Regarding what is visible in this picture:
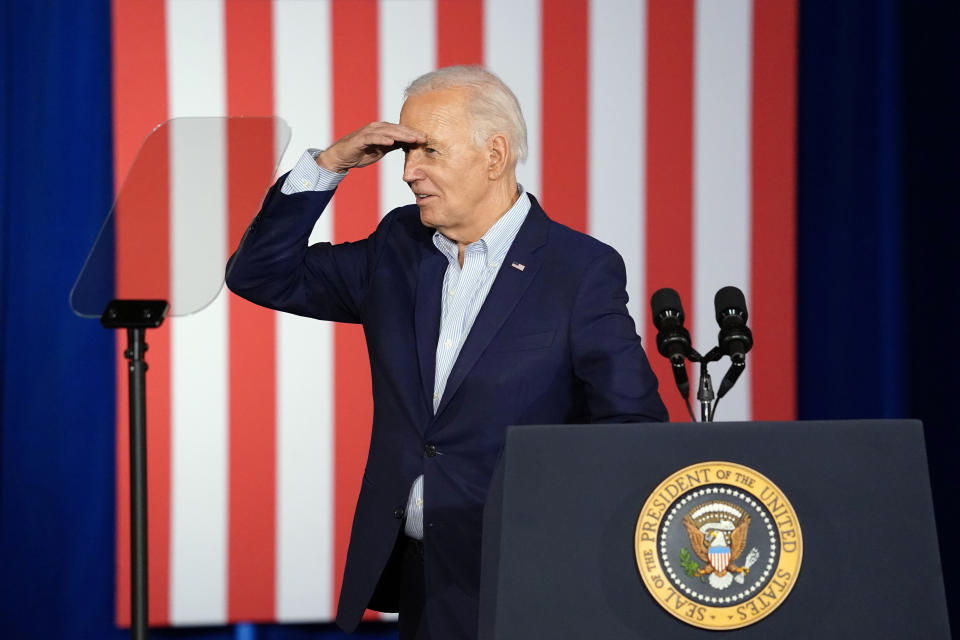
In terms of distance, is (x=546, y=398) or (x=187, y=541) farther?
(x=187, y=541)

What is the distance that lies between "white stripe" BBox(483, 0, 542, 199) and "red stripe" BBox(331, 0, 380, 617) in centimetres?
30

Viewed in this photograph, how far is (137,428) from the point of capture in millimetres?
1052

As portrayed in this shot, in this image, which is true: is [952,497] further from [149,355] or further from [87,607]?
[87,607]

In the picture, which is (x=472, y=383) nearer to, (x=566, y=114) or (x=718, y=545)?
(x=718, y=545)

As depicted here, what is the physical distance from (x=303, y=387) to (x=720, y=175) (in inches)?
46.7

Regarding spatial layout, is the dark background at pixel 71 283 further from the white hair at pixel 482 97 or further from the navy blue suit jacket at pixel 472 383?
the white hair at pixel 482 97

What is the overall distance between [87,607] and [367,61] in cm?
149

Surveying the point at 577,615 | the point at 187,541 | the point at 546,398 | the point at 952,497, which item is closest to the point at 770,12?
the point at 952,497

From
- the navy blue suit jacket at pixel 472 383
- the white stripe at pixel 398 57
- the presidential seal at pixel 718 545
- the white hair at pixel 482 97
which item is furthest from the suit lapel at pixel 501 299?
the white stripe at pixel 398 57

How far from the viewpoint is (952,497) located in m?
2.30

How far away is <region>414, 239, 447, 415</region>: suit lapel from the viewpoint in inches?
53.4

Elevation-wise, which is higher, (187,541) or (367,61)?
(367,61)

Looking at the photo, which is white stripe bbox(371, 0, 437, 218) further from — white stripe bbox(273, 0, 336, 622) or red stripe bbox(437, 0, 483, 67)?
white stripe bbox(273, 0, 336, 622)

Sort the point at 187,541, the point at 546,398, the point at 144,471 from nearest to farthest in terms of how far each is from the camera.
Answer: the point at 144,471, the point at 546,398, the point at 187,541
